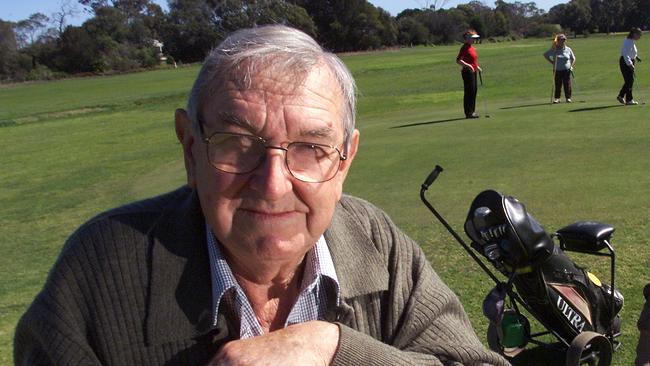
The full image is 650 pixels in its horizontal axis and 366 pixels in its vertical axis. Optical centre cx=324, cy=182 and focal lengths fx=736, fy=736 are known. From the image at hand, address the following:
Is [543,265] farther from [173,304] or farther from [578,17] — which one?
[578,17]

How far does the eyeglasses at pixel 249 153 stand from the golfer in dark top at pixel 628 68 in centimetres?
1269

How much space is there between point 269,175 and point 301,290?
13.4 inches

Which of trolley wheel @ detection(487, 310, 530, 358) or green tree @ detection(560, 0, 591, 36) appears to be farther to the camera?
green tree @ detection(560, 0, 591, 36)

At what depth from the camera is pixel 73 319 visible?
1523 millimetres

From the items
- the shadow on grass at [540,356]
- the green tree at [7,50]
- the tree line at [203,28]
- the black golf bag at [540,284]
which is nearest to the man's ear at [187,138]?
the black golf bag at [540,284]

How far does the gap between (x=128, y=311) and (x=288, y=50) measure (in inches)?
25.7

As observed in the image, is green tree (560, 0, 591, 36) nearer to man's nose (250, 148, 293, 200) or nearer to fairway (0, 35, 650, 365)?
fairway (0, 35, 650, 365)

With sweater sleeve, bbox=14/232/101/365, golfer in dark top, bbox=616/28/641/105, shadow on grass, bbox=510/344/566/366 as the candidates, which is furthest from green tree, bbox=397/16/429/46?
sweater sleeve, bbox=14/232/101/365

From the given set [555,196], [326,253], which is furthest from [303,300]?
[555,196]

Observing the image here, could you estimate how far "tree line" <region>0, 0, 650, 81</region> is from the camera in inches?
2628

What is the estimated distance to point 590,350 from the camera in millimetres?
3131

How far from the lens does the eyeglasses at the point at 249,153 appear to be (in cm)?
155

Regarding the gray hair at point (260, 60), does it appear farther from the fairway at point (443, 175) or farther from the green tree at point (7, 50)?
the green tree at point (7, 50)

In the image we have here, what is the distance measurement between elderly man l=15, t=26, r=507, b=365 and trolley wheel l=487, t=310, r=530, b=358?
144 centimetres
